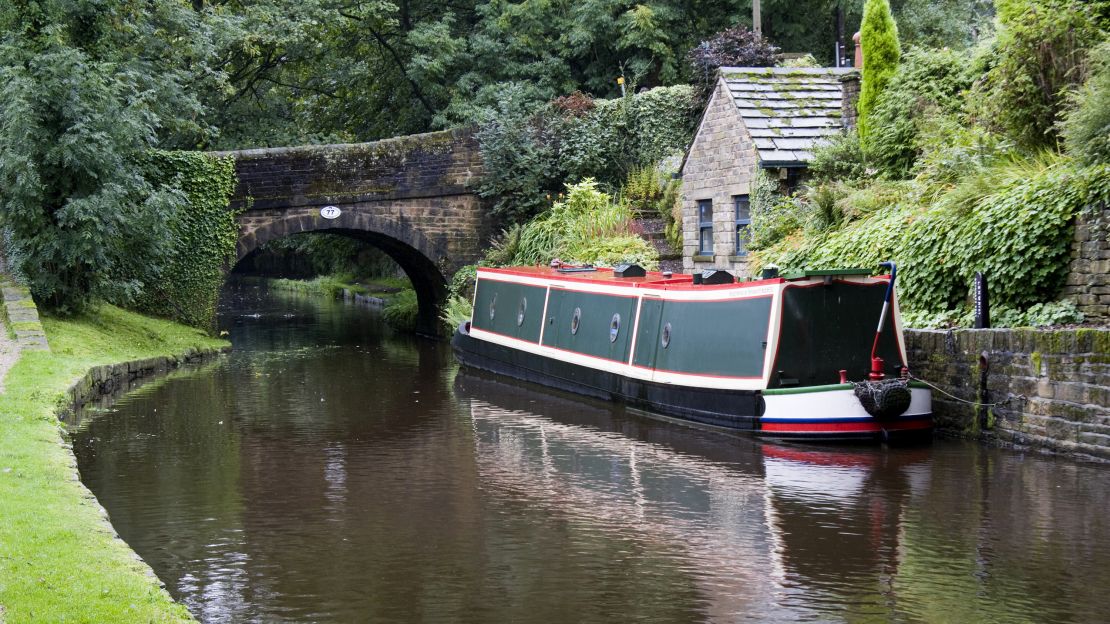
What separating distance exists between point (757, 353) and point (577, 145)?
39.2ft

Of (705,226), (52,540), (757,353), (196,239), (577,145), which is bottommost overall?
(52,540)

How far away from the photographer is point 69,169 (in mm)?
17703

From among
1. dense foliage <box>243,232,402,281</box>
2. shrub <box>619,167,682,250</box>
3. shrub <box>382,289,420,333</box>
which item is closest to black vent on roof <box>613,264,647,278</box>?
shrub <box>619,167,682,250</box>

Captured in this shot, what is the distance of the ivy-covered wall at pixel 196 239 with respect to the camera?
2109cm

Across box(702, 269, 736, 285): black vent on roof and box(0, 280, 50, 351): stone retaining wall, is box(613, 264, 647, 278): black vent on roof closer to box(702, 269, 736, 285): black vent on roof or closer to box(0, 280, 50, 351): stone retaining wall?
box(702, 269, 736, 285): black vent on roof

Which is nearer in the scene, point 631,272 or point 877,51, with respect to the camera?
point 631,272

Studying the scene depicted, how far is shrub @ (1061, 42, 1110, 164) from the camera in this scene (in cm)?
1079

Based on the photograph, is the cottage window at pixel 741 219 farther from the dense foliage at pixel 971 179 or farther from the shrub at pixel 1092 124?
the shrub at pixel 1092 124

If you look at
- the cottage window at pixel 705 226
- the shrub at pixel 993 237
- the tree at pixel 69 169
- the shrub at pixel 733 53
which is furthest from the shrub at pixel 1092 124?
the tree at pixel 69 169

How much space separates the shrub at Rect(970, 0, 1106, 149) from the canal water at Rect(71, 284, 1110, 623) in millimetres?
3907

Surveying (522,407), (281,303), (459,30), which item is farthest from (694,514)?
(281,303)

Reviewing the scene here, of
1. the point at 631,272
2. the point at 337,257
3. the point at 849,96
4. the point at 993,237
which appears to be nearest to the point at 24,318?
the point at 631,272

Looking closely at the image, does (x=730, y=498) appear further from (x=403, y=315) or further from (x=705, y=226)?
(x=403, y=315)

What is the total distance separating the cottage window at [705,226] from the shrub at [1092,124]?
303 inches
